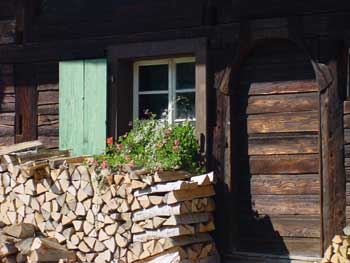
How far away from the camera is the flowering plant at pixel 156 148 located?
10031 mm

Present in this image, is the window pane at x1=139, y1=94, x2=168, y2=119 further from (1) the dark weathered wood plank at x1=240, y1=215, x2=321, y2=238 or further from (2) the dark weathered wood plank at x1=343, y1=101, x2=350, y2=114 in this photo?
(2) the dark weathered wood plank at x1=343, y1=101, x2=350, y2=114

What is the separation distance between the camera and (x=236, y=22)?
10367 millimetres

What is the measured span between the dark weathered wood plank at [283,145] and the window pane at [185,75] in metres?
1.18

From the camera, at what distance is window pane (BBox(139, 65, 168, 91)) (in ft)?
36.6

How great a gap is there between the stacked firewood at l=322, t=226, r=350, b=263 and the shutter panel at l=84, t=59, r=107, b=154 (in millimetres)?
3462

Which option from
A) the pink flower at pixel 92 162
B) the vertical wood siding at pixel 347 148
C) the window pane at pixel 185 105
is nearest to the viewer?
the vertical wood siding at pixel 347 148

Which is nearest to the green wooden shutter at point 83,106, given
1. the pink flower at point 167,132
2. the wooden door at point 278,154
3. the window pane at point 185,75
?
the window pane at point 185,75

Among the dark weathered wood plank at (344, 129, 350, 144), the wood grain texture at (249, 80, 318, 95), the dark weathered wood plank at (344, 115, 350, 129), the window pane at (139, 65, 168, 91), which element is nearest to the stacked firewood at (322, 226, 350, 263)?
the dark weathered wood plank at (344, 129, 350, 144)

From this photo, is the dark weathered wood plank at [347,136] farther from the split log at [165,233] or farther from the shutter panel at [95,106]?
the shutter panel at [95,106]

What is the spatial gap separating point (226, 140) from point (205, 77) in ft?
2.67

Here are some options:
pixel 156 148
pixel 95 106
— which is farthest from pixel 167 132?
pixel 95 106

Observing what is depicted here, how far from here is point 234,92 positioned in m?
10.4

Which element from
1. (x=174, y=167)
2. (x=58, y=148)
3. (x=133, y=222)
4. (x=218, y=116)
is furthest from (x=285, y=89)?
(x=58, y=148)

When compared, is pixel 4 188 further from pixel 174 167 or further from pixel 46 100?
pixel 174 167
